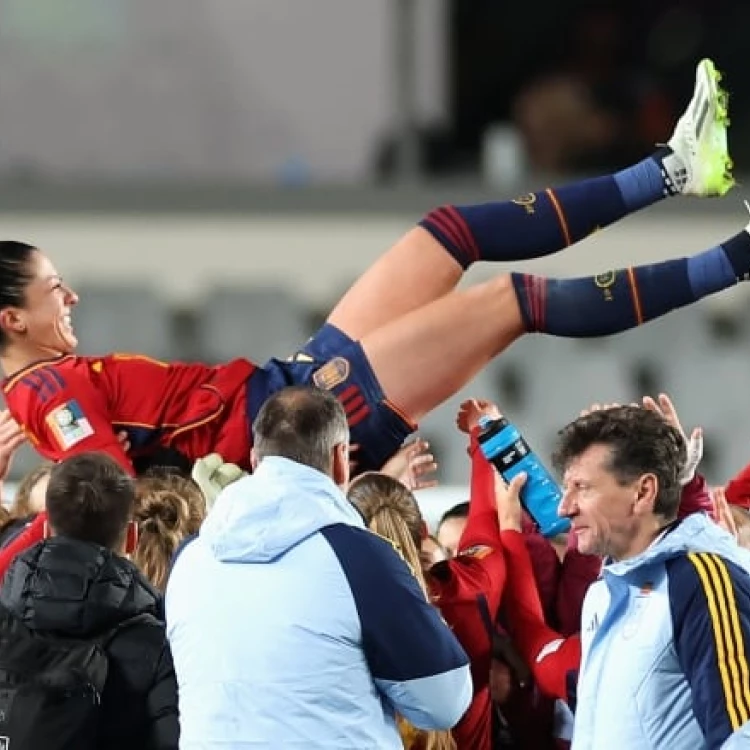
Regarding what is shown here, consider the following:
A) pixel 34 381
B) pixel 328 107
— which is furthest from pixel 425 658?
pixel 328 107

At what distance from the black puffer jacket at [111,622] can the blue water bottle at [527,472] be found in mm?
679

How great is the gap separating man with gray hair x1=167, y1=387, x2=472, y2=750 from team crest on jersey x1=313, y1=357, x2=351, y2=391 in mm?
1196

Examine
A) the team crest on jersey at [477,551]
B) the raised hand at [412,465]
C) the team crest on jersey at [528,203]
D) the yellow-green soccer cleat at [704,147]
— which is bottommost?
the raised hand at [412,465]

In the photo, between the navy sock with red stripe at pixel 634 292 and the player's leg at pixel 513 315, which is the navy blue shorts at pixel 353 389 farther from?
the navy sock with red stripe at pixel 634 292

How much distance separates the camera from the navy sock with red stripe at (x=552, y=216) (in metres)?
4.26

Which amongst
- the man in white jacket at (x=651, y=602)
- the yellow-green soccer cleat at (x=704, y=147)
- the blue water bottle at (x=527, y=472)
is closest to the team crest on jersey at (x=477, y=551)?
the blue water bottle at (x=527, y=472)

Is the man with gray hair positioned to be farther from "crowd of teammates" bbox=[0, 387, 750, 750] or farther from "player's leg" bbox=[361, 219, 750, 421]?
"player's leg" bbox=[361, 219, 750, 421]

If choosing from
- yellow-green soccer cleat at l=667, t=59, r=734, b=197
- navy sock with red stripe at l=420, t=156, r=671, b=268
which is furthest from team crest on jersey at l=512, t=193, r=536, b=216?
yellow-green soccer cleat at l=667, t=59, r=734, b=197

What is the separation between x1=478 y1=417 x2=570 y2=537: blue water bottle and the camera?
11.9ft

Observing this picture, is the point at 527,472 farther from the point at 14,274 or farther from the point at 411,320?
the point at 14,274

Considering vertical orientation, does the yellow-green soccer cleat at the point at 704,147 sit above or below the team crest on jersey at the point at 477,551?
above

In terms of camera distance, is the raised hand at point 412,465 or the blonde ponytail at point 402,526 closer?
the blonde ponytail at point 402,526

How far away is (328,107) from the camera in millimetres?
9438

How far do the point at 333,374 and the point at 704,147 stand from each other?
2.54 ft
